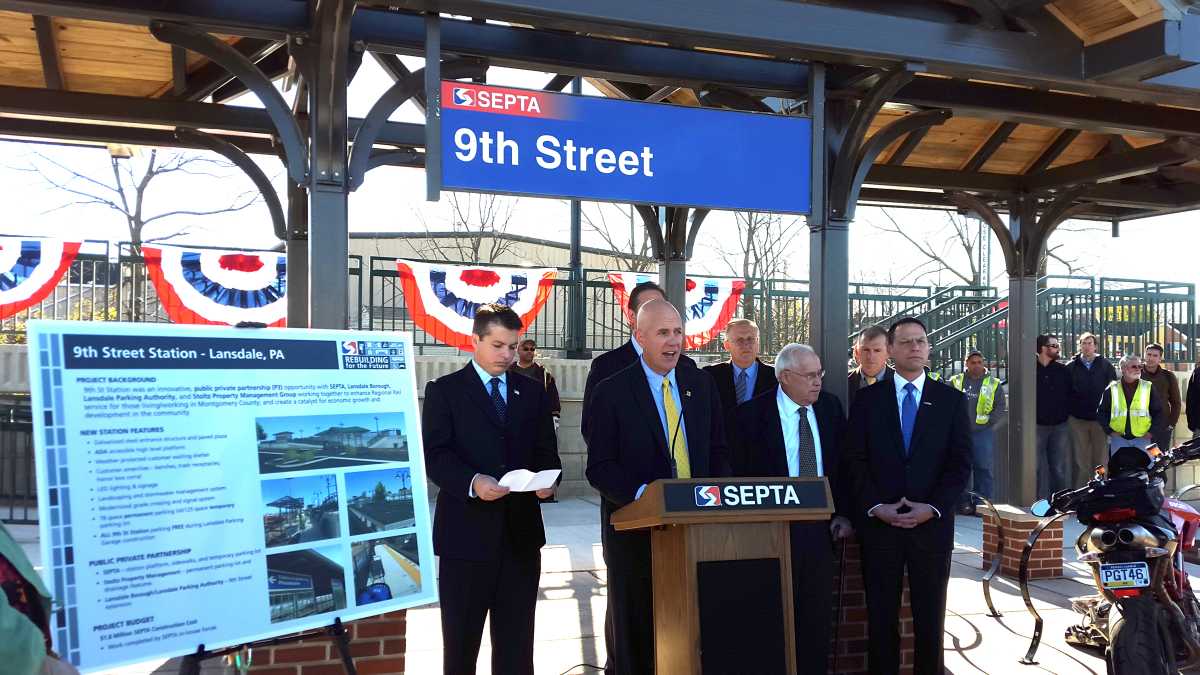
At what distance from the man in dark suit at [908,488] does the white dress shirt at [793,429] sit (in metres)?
0.26

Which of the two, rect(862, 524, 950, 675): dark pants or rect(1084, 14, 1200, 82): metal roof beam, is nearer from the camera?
rect(862, 524, 950, 675): dark pants

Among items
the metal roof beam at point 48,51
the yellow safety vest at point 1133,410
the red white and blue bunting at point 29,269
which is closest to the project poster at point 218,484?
the metal roof beam at point 48,51

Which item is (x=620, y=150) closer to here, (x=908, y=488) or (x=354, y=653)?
(x=908, y=488)

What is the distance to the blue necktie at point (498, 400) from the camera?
13.6ft

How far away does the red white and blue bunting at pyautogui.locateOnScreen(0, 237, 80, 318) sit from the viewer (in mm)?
10719

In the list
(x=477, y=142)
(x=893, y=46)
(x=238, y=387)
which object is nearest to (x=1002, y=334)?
(x=893, y=46)

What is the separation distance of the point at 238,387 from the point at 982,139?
6.81m

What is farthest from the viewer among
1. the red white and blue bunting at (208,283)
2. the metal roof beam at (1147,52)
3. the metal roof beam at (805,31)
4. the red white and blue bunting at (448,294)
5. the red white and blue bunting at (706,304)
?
the red white and blue bunting at (706,304)

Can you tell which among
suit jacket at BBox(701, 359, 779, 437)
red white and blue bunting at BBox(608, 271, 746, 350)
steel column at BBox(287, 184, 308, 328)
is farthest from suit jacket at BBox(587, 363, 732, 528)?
red white and blue bunting at BBox(608, 271, 746, 350)

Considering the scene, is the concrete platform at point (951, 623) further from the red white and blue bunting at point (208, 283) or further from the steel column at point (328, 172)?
the red white and blue bunting at point (208, 283)

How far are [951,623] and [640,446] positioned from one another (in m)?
3.46

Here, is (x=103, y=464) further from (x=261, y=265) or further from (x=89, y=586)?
(x=261, y=265)

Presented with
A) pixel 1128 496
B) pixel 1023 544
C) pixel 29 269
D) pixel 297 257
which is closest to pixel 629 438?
pixel 1128 496

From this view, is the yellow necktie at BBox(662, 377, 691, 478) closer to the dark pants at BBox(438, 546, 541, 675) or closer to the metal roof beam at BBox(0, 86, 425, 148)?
the dark pants at BBox(438, 546, 541, 675)
